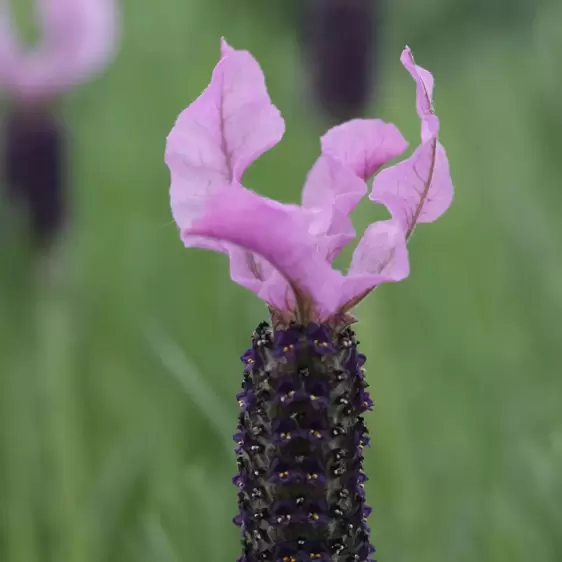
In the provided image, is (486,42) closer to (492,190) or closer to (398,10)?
(398,10)

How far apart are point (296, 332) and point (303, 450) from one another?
2.3 inches

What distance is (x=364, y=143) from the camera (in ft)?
1.87

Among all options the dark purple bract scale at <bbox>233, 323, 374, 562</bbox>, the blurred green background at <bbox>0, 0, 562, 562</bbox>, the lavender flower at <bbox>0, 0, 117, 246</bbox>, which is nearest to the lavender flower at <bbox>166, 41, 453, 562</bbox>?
the dark purple bract scale at <bbox>233, 323, 374, 562</bbox>

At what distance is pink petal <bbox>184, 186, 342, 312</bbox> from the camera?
0.43 metres

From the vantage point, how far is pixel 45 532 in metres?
1.14

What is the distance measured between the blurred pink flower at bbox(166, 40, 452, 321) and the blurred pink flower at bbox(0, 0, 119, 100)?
1127mm

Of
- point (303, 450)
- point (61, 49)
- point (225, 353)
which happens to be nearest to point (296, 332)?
point (303, 450)

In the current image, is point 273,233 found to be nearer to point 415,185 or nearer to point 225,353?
point 415,185

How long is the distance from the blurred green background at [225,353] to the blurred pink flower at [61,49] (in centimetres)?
24

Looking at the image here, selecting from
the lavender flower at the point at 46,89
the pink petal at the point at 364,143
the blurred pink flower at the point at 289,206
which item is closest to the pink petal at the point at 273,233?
the blurred pink flower at the point at 289,206

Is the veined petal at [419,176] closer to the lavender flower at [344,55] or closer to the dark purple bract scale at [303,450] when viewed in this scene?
the dark purple bract scale at [303,450]

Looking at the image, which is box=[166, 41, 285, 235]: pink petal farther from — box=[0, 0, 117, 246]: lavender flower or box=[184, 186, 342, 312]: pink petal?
box=[0, 0, 117, 246]: lavender flower

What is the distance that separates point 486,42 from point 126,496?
2689mm

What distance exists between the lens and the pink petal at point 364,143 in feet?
1.84
